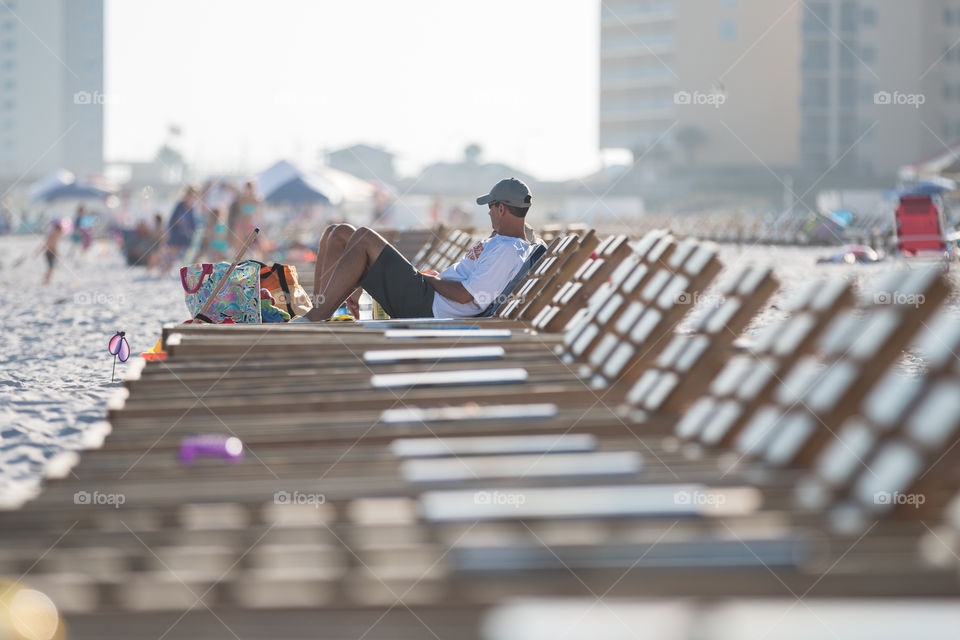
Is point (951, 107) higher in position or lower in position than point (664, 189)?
higher

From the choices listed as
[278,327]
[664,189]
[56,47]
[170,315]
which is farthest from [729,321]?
[56,47]

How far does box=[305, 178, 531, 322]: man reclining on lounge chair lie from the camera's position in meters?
5.11

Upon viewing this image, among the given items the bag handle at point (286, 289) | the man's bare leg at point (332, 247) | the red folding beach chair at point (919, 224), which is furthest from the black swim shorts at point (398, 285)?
the red folding beach chair at point (919, 224)

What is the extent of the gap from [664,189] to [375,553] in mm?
60346

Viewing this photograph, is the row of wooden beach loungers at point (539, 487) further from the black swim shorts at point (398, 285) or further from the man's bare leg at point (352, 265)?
the black swim shorts at point (398, 285)

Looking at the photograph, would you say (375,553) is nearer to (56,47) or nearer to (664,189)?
(664,189)

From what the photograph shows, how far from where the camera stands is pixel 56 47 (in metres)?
102

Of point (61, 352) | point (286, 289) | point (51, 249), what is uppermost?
point (286, 289)

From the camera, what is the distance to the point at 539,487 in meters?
2.21

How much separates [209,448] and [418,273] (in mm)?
2754

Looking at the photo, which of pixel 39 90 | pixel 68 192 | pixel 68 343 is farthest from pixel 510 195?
pixel 39 90

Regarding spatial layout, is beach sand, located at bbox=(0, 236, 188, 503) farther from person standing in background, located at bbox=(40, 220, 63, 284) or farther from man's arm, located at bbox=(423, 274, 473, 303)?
man's arm, located at bbox=(423, 274, 473, 303)

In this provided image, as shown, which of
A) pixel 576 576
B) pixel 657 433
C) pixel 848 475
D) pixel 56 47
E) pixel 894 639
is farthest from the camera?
pixel 56 47

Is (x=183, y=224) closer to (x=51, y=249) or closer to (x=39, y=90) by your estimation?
(x=51, y=249)
